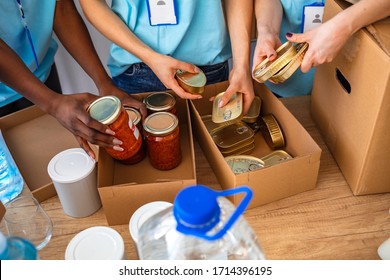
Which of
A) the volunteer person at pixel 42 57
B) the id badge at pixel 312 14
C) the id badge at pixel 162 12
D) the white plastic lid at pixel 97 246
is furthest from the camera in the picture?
the id badge at pixel 312 14

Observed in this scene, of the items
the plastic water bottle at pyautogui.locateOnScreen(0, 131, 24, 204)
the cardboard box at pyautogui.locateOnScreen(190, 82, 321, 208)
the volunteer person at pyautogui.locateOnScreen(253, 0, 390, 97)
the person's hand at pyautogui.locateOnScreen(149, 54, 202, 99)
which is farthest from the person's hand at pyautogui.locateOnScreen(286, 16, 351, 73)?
the plastic water bottle at pyautogui.locateOnScreen(0, 131, 24, 204)

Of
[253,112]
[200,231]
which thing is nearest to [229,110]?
[253,112]

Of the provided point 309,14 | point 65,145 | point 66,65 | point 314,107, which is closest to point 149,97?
point 65,145

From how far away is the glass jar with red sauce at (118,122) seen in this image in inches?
36.8

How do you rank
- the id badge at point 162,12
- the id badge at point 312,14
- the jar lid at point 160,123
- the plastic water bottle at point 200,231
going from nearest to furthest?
the plastic water bottle at point 200,231 → the jar lid at point 160,123 → the id badge at point 162,12 → the id badge at point 312,14

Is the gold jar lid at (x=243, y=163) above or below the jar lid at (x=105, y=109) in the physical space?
below

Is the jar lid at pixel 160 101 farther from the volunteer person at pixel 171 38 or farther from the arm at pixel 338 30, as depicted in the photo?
the arm at pixel 338 30

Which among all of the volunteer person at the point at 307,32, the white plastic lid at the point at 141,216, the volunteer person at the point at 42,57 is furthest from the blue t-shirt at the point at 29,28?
the white plastic lid at the point at 141,216

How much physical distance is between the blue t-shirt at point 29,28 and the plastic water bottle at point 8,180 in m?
0.39

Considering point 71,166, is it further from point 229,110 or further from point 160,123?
point 229,110

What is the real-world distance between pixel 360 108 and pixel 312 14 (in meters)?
0.54

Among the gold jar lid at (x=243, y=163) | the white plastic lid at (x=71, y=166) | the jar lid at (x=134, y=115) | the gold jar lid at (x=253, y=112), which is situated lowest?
the gold jar lid at (x=243, y=163)

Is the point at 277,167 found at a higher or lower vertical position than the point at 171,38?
lower

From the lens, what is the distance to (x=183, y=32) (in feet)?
4.22
